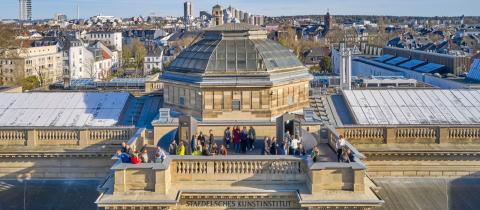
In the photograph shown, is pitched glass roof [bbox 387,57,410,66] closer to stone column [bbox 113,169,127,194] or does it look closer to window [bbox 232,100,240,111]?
window [bbox 232,100,240,111]

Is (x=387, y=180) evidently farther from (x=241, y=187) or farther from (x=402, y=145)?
(x=241, y=187)

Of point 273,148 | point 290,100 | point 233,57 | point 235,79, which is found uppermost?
point 233,57

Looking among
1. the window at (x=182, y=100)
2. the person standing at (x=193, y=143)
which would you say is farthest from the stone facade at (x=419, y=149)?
the person standing at (x=193, y=143)

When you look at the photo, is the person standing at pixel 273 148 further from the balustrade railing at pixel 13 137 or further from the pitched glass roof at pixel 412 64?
the pitched glass roof at pixel 412 64

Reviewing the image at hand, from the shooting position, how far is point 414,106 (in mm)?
27734

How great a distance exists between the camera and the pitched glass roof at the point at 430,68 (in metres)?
69.1

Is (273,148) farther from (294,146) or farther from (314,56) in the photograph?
(314,56)

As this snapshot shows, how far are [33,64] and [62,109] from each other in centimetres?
9060

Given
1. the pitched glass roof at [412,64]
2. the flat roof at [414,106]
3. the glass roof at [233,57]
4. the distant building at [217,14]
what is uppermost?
the distant building at [217,14]

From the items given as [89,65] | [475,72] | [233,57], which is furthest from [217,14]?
[89,65]

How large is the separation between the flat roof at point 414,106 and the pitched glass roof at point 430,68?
134ft

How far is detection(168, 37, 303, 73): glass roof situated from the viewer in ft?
75.3

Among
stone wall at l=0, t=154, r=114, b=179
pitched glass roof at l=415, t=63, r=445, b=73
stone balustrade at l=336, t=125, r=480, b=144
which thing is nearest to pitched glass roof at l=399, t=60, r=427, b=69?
pitched glass roof at l=415, t=63, r=445, b=73

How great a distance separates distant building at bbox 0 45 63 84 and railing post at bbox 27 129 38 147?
70.2 metres
